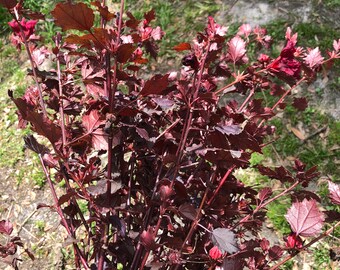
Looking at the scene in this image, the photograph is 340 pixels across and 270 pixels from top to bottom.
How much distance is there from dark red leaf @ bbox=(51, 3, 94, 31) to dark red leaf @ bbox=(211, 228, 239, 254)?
1.87 ft

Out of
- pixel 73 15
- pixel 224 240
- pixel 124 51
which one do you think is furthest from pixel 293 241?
pixel 73 15

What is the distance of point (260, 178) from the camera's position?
110 inches

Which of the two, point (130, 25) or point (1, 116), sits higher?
point (130, 25)

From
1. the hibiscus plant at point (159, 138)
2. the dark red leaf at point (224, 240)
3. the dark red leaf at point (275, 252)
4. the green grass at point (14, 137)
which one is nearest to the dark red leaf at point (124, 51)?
the hibiscus plant at point (159, 138)

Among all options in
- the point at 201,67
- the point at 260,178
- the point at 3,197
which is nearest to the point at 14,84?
the point at 3,197

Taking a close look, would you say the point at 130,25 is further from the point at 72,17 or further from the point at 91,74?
the point at 72,17

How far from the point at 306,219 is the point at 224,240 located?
210 mm

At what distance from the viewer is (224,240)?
1104mm

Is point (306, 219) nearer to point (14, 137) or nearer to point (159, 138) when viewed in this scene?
point (159, 138)

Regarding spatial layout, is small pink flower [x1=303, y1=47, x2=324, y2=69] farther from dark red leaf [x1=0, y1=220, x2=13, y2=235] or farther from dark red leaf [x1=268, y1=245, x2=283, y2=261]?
dark red leaf [x1=0, y1=220, x2=13, y2=235]

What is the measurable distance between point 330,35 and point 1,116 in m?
2.55

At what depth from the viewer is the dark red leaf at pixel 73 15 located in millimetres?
876

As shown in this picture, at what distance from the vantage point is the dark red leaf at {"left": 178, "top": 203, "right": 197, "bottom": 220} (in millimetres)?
1124

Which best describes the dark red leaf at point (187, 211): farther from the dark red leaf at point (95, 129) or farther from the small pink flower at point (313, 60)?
the small pink flower at point (313, 60)
